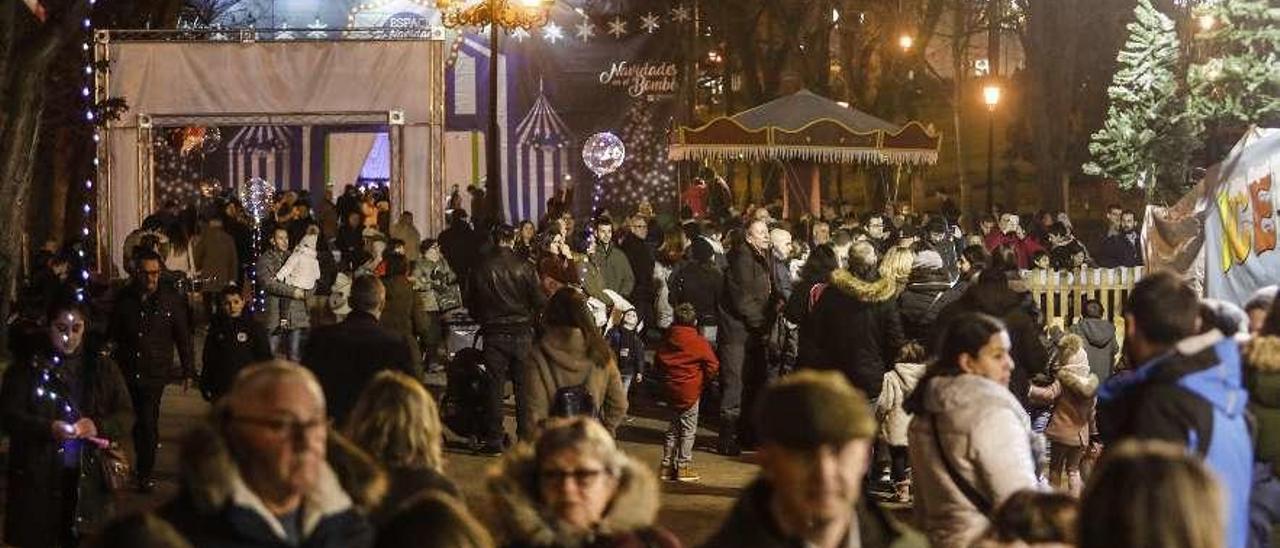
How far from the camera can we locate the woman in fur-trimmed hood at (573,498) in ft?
15.8

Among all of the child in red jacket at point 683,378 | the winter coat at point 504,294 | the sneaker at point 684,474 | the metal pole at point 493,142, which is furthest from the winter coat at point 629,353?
the metal pole at point 493,142

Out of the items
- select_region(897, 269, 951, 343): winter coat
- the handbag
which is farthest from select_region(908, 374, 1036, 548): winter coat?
select_region(897, 269, 951, 343): winter coat

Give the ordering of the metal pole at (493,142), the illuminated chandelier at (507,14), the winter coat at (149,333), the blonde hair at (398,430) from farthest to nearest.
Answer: the metal pole at (493,142) → the illuminated chandelier at (507,14) → the winter coat at (149,333) → the blonde hair at (398,430)

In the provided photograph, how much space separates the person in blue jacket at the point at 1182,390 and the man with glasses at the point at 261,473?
7.81 feet

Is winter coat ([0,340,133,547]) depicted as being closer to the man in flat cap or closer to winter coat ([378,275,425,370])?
winter coat ([378,275,425,370])

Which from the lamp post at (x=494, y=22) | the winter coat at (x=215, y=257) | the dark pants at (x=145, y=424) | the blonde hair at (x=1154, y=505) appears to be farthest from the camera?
the lamp post at (x=494, y=22)

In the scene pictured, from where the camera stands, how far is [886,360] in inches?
494

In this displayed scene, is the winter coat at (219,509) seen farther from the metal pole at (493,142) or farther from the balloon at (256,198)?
the balloon at (256,198)

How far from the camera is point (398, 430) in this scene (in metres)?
5.82

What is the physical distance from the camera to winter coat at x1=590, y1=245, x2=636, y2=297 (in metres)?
18.1

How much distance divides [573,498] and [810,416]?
87cm

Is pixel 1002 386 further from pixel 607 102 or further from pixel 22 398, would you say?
pixel 607 102

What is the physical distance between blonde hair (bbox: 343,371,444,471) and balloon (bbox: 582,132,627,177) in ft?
73.7

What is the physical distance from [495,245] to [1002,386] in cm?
870
